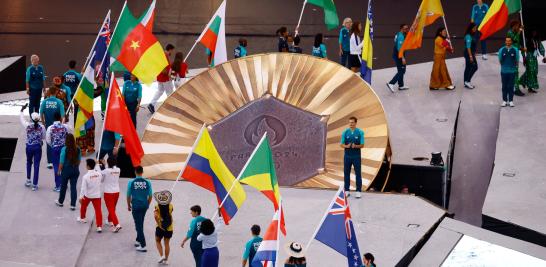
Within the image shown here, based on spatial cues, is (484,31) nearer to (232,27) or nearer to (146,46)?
(146,46)

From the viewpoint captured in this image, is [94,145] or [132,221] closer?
[132,221]

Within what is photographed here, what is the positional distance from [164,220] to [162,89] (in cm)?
780

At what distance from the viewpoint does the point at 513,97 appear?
26.1 meters

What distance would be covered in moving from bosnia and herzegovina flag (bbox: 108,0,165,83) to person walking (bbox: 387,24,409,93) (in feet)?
19.6

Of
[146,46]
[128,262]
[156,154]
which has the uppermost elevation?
[146,46]

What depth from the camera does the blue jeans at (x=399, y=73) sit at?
26406 mm

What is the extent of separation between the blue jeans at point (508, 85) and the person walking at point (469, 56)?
3.48ft

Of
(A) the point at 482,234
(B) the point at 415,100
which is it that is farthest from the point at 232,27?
(A) the point at 482,234

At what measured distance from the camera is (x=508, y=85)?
25.3 m

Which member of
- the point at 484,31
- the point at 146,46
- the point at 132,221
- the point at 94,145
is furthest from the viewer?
the point at 484,31

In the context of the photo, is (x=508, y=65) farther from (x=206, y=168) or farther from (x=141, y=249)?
(x=141, y=249)

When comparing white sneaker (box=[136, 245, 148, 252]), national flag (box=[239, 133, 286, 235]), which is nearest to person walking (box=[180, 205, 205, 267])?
national flag (box=[239, 133, 286, 235])

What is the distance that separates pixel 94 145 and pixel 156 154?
4.52 ft

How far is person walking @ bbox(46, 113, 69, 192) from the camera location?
2094 cm
